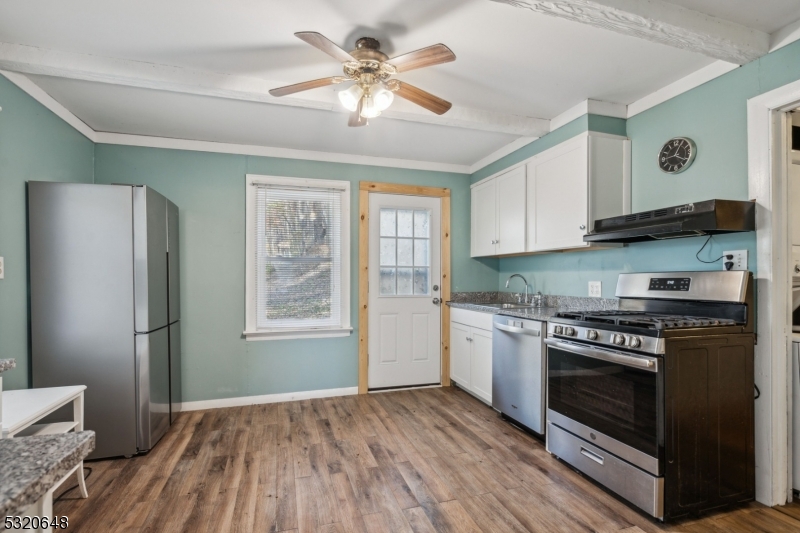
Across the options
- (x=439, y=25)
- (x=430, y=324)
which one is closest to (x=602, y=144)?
(x=439, y=25)

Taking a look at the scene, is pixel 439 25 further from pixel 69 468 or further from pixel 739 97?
pixel 69 468

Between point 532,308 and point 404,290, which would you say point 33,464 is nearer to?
point 532,308

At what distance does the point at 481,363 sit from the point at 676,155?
2159mm

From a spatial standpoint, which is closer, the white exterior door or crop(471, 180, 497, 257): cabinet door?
crop(471, 180, 497, 257): cabinet door

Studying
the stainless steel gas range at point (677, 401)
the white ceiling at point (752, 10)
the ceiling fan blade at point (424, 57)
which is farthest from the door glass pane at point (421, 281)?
the white ceiling at point (752, 10)

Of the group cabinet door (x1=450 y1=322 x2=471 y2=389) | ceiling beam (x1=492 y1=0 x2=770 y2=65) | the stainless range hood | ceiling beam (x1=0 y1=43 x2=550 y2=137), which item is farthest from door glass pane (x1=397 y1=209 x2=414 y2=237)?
ceiling beam (x1=492 y1=0 x2=770 y2=65)

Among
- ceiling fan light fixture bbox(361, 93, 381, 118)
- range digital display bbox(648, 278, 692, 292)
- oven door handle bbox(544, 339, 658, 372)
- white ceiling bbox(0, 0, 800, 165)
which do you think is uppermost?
white ceiling bbox(0, 0, 800, 165)

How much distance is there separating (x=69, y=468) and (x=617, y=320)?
2253 millimetres

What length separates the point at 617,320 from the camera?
212 cm

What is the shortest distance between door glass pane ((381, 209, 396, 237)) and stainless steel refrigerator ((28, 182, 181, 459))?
2.05m

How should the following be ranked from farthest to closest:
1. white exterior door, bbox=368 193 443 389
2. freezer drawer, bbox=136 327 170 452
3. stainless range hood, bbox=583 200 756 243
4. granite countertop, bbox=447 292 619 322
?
1. white exterior door, bbox=368 193 443 389
2. granite countertop, bbox=447 292 619 322
3. freezer drawer, bbox=136 327 170 452
4. stainless range hood, bbox=583 200 756 243

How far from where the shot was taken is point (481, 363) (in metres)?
3.60

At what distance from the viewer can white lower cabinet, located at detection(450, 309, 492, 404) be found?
349cm

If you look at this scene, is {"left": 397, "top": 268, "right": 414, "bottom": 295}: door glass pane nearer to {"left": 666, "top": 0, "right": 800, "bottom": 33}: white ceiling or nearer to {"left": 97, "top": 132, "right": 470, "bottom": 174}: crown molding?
{"left": 97, "top": 132, "right": 470, "bottom": 174}: crown molding
